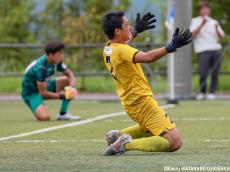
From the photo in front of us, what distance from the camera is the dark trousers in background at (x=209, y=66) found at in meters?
20.9

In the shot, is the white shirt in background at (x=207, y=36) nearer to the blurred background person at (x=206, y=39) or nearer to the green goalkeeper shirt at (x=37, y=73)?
the blurred background person at (x=206, y=39)

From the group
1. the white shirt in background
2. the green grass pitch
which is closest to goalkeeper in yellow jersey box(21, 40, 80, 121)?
the green grass pitch

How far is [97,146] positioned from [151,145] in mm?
1185

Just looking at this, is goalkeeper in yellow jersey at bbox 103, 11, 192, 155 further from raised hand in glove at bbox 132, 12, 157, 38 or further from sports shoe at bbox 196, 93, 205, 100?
sports shoe at bbox 196, 93, 205, 100

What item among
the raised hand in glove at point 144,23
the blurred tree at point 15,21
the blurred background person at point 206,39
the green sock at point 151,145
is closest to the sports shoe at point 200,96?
the blurred background person at point 206,39

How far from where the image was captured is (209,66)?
21375 mm

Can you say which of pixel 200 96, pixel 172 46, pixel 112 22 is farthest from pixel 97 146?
pixel 200 96

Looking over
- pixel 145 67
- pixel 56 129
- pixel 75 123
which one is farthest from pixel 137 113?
pixel 145 67

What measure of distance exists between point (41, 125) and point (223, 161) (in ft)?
18.8

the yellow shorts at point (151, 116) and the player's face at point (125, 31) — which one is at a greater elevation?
the player's face at point (125, 31)

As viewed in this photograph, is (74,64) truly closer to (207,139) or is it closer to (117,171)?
(207,139)

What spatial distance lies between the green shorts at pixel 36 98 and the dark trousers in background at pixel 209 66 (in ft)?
20.7

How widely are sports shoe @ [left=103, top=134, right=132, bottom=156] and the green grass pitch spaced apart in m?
0.08

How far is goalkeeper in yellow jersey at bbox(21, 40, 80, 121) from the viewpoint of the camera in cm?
1473
